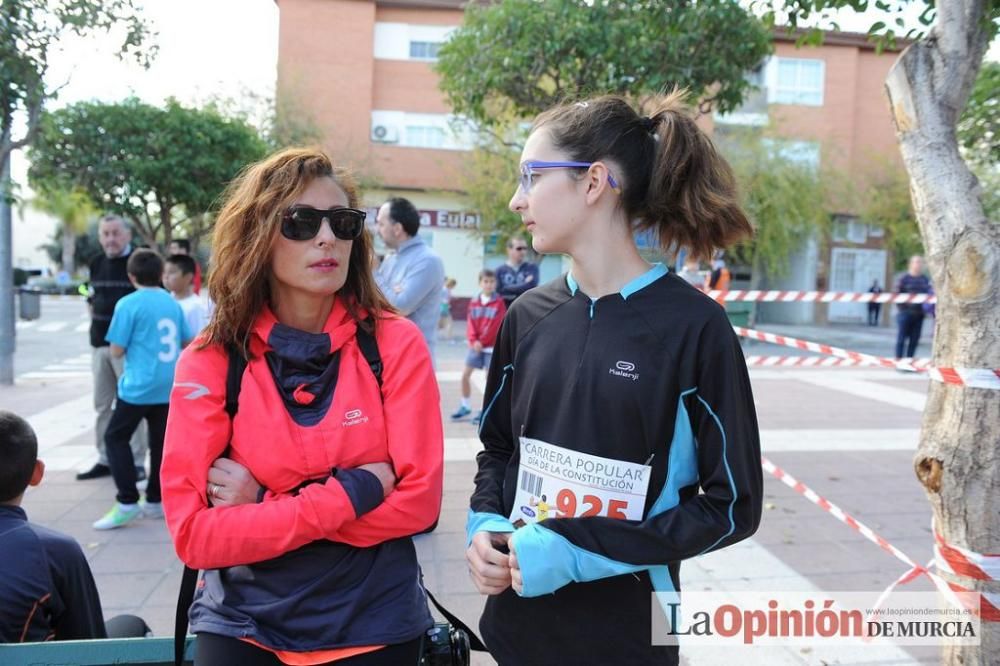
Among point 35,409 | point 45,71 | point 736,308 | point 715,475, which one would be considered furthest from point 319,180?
point 736,308

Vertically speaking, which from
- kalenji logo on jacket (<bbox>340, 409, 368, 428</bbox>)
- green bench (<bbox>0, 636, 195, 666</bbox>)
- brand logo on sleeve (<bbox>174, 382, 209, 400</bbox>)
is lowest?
green bench (<bbox>0, 636, 195, 666</bbox>)

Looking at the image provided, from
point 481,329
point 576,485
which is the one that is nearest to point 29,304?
point 481,329

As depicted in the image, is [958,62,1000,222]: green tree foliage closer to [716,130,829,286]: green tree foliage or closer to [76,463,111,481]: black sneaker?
[76,463,111,481]: black sneaker

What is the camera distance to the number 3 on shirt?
484 centimetres

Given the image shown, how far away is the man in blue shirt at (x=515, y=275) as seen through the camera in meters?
7.78

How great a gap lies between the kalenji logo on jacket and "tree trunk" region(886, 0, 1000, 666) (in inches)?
74.8

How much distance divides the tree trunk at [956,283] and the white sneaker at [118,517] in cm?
441

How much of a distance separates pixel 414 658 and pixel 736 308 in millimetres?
17182

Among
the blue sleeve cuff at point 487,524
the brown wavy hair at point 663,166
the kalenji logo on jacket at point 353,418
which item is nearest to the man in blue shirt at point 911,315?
the brown wavy hair at point 663,166

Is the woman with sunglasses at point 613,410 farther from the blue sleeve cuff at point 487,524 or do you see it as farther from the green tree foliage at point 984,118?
the green tree foliage at point 984,118

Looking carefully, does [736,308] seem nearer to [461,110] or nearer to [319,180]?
[461,110]

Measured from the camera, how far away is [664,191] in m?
1.65

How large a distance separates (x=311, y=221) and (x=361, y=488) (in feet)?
2.23

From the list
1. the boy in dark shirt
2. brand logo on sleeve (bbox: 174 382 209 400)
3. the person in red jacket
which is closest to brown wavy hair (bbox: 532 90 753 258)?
brand logo on sleeve (bbox: 174 382 209 400)
